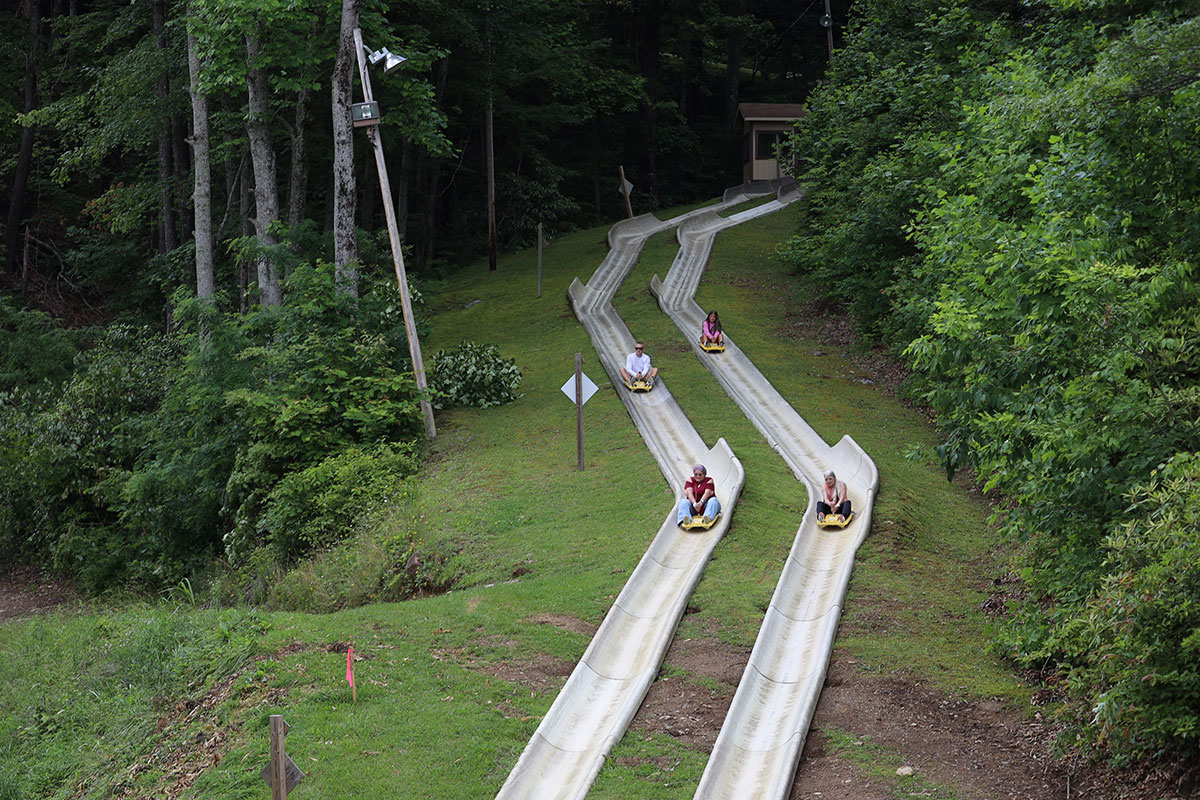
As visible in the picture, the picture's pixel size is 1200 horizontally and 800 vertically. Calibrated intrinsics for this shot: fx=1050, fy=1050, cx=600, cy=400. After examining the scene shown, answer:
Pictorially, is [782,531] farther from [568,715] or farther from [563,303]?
[563,303]

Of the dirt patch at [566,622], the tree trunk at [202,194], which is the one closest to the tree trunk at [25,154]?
the tree trunk at [202,194]

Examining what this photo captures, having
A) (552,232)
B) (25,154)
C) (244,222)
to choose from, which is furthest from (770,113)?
(25,154)

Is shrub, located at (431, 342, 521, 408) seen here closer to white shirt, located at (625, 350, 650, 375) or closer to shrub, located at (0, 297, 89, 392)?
white shirt, located at (625, 350, 650, 375)

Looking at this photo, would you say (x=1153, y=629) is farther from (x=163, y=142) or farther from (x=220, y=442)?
(x=163, y=142)

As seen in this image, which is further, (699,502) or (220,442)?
(220,442)

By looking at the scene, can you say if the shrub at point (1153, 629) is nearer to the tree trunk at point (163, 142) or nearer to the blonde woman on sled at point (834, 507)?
the blonde woman on sled at point (834, 507)
